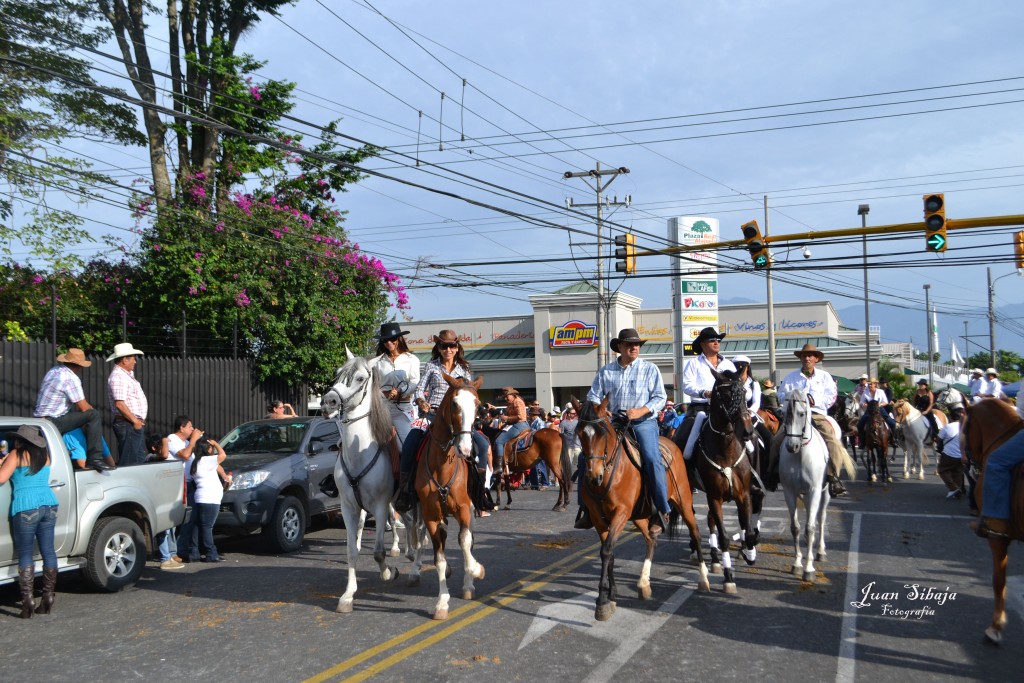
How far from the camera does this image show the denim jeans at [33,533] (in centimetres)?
820

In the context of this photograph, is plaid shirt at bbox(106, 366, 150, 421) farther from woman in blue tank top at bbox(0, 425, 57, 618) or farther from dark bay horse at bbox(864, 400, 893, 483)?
dark bay horse at bbox(864, 400, 893, 483)

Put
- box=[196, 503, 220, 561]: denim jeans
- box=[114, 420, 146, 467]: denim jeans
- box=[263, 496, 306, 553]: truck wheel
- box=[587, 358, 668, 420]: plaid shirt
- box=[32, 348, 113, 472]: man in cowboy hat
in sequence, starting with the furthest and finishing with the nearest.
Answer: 1. box=[263, 496, 306, 553]: truck wheel
2. box=[114, 420, 146, 467]: denim jeans
3. box=[196, 503, 220, 561]: denim jeans
4. box=[32, 348, 113, 472]: man in cowboy hat
5. box=[587, 358, 668, 420]: plaid shirt

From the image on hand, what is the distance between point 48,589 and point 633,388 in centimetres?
605

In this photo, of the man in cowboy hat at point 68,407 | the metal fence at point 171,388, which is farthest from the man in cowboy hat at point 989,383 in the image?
the man in cowboy hat at point 68,407

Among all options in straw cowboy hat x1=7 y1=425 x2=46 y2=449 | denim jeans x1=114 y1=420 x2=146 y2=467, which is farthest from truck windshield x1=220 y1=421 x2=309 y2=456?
straw cowboy hat x1=7 y1=425 x2=46 y2=449

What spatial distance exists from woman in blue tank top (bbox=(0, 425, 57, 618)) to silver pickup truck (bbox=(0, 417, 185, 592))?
19cm

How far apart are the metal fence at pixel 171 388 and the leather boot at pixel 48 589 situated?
6.79 meters

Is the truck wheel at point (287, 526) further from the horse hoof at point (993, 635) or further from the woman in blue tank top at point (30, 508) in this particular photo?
the horse hoof at point (993, 635)

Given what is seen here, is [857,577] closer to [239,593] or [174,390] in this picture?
[239,593]

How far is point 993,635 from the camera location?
6.79 m

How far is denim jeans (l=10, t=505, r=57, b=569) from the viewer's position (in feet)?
26.9

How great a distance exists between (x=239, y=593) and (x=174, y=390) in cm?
998

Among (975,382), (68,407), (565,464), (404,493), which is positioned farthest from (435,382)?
(975,382)

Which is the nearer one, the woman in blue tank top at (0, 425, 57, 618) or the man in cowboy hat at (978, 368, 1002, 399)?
the woman in blue tank top at (0, 425, 57, 618)
